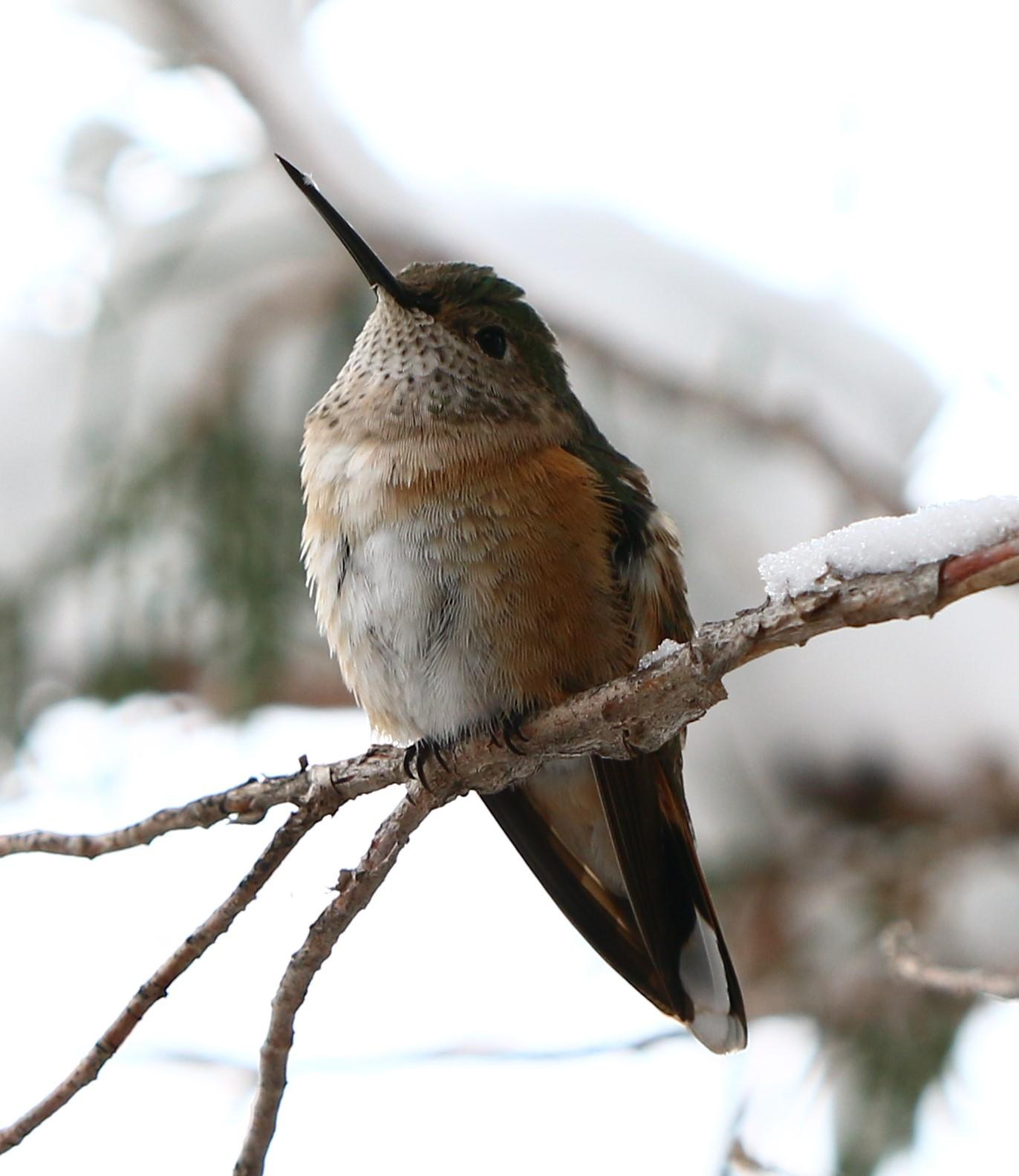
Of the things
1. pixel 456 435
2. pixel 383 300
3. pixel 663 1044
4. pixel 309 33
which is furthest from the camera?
pixel 309 33

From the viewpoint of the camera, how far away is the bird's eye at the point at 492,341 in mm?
2316

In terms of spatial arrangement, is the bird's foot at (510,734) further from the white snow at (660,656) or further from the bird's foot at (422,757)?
the white snow at (660,656)

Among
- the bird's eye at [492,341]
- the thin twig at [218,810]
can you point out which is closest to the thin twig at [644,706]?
the thin twig at [218,810]

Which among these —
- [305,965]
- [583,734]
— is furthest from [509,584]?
[305,965]

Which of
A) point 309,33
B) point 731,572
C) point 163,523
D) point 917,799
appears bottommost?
point 917,799

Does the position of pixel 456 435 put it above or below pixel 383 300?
below

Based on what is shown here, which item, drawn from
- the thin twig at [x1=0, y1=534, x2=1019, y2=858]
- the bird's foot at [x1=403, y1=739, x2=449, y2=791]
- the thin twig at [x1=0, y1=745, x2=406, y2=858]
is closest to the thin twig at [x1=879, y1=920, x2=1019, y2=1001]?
the thin twig at [x1=0, y1=534, x2=1019, y2=858]

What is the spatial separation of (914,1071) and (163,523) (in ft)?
7.97

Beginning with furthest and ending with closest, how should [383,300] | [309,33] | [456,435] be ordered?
[309,33] → [383,300] → [456,435]

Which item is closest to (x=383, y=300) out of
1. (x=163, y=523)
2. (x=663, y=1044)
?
(x=163, y=523)

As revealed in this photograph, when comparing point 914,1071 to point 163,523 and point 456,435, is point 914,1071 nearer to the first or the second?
point 456,435

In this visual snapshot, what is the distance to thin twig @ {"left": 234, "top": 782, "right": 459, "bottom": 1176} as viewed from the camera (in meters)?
1.51

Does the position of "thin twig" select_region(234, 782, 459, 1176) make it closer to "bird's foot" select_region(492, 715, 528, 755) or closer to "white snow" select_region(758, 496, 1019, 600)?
"bird's foot" select_region(492, 715, 528, 755)

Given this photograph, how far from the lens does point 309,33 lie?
12.6 ft
